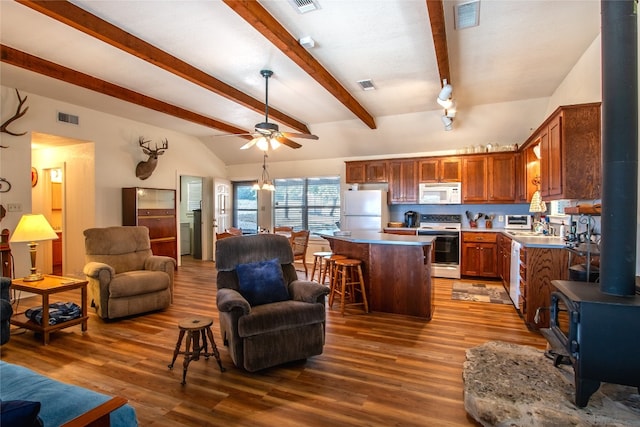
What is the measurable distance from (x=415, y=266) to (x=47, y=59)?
15.9ft

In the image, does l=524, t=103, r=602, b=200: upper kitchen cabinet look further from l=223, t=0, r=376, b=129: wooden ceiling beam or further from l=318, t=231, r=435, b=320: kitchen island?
l=223, t=0, r=376, b=129: wooden ceiling beam

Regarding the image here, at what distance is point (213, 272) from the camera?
6.69 metres

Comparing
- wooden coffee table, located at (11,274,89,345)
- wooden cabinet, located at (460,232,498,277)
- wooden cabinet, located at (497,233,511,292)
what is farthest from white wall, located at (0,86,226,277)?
wooden cabinet, located at (497,233,511,292)

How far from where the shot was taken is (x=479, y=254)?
19.5ft

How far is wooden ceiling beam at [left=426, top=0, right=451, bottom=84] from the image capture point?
255cm

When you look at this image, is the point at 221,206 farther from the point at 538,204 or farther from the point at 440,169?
Result: the point at 538,204

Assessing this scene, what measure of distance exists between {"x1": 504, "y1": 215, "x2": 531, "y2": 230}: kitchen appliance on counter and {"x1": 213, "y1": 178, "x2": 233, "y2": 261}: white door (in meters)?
6.18

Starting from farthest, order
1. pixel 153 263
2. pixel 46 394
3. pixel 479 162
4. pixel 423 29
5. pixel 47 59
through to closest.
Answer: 1. pixel 479 162
2. pixel 153 263
3. pixel 47 59
4. pixel 423 29
5. pixel 46 394

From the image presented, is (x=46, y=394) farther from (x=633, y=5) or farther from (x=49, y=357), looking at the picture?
(x=633, y=5)

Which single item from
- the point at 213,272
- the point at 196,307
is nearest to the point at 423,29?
the point at 196,307

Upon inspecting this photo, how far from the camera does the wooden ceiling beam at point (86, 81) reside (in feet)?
11.9

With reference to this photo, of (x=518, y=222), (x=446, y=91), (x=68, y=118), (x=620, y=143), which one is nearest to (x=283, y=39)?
(x=446, y=91)

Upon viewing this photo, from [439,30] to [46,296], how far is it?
14.3ft

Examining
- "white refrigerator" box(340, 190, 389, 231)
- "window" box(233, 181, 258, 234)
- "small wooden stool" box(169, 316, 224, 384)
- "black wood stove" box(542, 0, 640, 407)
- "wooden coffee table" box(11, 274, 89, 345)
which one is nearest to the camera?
"black wood stove" box(542, 0, 640, 407)
